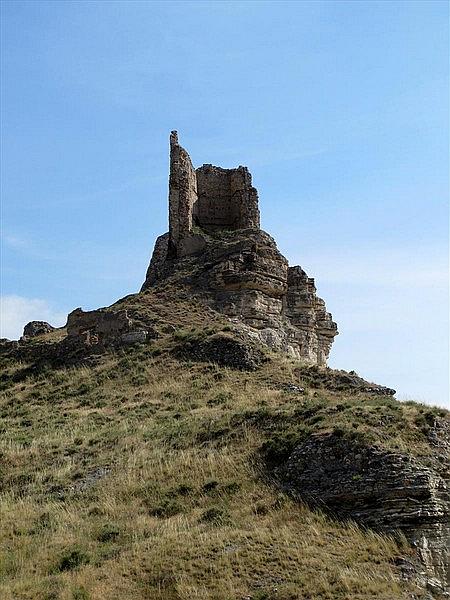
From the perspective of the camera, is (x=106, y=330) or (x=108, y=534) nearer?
(x=108, y=534)

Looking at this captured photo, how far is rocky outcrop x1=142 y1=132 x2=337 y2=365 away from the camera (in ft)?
102

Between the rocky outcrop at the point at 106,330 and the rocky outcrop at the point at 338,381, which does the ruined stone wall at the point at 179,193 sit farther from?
the rocky outcrop at the point at 338,381

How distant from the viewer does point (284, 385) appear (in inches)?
975

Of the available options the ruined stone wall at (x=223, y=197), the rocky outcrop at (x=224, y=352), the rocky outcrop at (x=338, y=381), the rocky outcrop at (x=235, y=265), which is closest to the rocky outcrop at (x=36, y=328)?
the rocky outcrop at (x=235, y=265)

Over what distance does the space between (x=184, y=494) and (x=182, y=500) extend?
261 millimetres

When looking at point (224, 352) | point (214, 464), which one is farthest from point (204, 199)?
point (214, 464)

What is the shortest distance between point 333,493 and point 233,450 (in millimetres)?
3531

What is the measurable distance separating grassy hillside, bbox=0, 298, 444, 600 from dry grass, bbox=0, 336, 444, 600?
0.03m

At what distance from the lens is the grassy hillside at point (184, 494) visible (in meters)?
13.9

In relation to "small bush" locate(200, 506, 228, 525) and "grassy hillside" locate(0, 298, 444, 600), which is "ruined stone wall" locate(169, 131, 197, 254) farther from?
"small bush" locate(200, 506, 228, 525)

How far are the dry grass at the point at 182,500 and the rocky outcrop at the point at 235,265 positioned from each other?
497 cm

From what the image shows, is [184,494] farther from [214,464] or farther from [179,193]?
[179,193]

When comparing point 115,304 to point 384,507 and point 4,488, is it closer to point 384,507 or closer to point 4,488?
point 4,488

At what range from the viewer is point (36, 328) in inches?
1596
